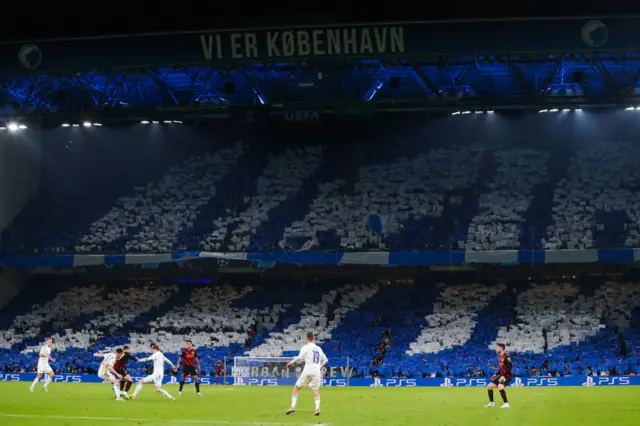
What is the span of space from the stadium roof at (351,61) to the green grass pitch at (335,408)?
1252cm

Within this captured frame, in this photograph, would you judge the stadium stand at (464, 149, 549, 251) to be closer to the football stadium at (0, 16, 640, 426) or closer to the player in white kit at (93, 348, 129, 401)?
the football stadium at (0, 16, 640, 426)

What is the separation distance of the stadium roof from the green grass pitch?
12.5 meters

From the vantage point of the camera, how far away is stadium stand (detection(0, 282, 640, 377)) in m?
40.9

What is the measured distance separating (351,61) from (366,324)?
533 inches

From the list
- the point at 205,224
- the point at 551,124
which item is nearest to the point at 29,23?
the point at 205,224

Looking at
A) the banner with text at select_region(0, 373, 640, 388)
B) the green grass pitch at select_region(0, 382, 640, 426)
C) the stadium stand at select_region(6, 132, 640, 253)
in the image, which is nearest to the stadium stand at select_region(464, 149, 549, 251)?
the stadium stand at select_region(6, 132, 640, 253)

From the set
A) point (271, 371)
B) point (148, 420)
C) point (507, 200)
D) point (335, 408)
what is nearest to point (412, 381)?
point (271, 371)

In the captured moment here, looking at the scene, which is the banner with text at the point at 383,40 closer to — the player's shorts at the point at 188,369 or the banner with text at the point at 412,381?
the player's shorts at the point at 188,369

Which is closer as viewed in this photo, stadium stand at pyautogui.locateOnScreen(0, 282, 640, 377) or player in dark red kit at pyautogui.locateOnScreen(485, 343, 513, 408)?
player in dark red kit at pyautogui.locateOnScreen(485, 343, 513, 408)

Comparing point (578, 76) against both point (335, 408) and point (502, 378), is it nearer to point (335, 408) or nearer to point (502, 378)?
point (502, 378)

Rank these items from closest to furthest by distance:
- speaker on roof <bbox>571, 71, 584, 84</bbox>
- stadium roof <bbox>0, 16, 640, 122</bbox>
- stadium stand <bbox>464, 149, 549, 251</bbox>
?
stadium roof <bbox>0, 16, 640, 122</bbox>
speaker on roof <bbox>571, 71, 584, 84</bbox>
stadium stand <bbox>464, 149, 549, 251</bbox>

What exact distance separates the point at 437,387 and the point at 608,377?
683cm

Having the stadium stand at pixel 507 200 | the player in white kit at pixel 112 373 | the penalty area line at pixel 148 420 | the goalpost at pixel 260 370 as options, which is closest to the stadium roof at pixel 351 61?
Answer: the stadium stand at pixel 507 200

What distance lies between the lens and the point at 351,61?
38719 mm
